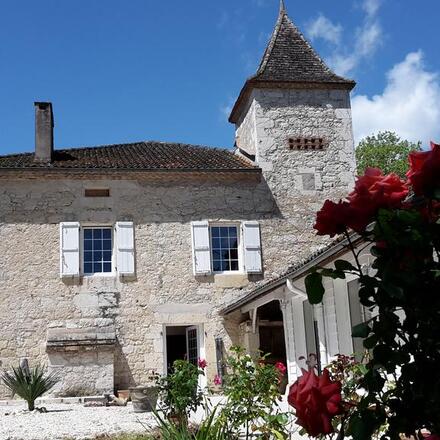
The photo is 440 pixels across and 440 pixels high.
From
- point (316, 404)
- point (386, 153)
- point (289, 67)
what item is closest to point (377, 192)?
point (316, 404)

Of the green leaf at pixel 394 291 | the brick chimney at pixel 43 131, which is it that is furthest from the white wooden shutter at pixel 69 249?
the green leaf at pixel 394 291

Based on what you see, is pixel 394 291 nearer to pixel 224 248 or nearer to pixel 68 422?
pixel 68 422

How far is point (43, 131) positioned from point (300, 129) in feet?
20.8

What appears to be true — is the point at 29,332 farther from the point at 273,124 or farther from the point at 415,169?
the point at 415,169

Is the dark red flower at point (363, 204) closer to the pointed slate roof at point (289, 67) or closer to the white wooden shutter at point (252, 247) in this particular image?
the white wooden shutter at point (252, 247)

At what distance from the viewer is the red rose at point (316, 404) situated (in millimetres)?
1538

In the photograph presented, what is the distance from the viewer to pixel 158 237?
1425cm

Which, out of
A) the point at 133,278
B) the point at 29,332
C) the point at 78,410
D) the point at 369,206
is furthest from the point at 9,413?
the point at 369,206

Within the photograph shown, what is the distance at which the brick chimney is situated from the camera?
14719 mm

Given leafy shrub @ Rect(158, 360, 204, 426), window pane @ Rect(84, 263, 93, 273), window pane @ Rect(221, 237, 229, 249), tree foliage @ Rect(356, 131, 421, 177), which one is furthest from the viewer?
tree foliage @ Rect(356, 131, 421, 177)

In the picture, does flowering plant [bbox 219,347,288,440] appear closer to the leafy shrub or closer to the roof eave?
the roof eave

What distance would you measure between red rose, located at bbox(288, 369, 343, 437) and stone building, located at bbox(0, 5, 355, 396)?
11051mm

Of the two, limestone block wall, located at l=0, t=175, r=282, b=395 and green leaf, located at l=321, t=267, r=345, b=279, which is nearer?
green leaf, located at l=321, t=267, r=345, b=279

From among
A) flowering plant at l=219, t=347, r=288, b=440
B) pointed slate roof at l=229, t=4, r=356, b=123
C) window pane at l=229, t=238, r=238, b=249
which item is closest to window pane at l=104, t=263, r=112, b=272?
window pane at l=229, t=238, r=238, b=249
